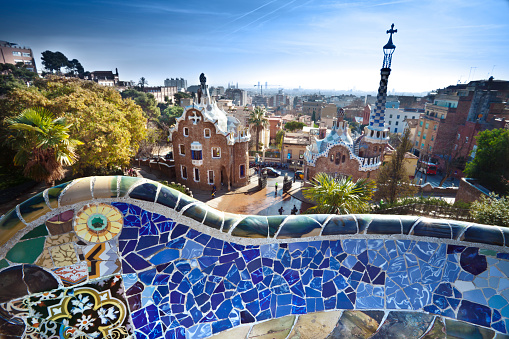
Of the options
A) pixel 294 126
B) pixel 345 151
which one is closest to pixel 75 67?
pixel 294 126

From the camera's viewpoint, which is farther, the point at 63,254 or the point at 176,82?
the point at 176,82

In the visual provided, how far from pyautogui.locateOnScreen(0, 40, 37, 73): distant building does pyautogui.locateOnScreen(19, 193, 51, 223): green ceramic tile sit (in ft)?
266

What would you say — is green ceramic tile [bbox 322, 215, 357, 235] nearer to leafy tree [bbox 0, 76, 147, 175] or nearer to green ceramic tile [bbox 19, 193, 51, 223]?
green ceramic tile [bbox 19, 193, 51, 223]

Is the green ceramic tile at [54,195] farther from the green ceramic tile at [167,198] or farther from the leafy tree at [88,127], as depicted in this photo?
the leafy tree at [88,127]

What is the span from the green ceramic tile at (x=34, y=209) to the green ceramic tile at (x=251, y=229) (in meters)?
2.86

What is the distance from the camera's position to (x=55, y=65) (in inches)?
2692

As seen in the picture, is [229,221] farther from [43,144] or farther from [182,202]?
[43,144]

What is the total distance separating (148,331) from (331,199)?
9.08m

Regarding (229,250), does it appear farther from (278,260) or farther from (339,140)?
(339,140)

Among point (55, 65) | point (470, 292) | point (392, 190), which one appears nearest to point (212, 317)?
point (470, 292)

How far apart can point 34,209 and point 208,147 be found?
824 inches

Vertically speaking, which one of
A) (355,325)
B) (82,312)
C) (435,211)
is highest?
(82,312)

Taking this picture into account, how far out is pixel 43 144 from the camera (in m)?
9.03

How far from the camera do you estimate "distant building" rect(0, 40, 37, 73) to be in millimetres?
60500
